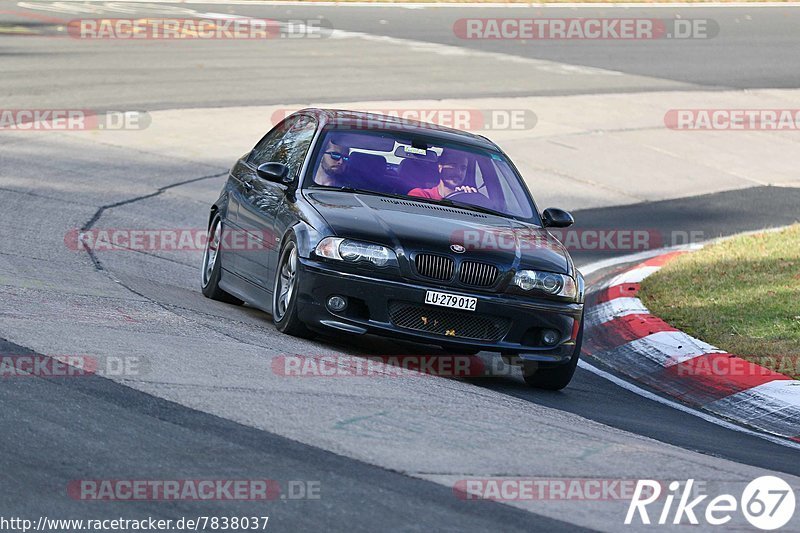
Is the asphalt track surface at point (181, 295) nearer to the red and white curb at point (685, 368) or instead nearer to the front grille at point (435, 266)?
the red and white curb at point (685, 368)

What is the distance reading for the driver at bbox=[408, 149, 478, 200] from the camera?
31.7 feet

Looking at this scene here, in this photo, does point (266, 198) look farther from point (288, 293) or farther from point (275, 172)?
point (288, 293)

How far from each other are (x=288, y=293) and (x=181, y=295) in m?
1.91

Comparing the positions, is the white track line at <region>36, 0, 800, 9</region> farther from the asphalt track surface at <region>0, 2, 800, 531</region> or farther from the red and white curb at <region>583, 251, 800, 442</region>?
the red and white curb at <region>583, 251, 800, 442</region>

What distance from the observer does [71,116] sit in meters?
19.1

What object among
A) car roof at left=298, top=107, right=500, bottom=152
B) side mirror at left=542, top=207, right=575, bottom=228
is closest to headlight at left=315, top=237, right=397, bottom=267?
car roof at left=298, top=107, right=500, bottom=152

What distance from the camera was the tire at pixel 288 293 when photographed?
871 centimetres

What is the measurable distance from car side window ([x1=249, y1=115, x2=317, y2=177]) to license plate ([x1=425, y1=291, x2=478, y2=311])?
176cm

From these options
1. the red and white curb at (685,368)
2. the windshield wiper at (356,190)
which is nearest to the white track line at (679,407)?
the red and white curb at (685,368)

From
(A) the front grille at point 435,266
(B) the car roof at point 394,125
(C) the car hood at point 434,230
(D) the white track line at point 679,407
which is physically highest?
(B) the car roof at point 394,125

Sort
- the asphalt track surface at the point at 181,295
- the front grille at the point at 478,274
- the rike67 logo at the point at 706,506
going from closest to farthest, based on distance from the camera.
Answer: the asphalt track surface at the point at 181,295
the rike67 logo at the point at 706,506
the front grille at the point at 478,274

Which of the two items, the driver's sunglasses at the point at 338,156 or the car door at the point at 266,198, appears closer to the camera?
the car door at the point at 266,198

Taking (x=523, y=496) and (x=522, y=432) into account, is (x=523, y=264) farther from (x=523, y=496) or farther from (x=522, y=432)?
(x=523, y=496)

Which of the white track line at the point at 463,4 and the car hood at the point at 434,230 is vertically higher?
the car hood at the point at 434,230
